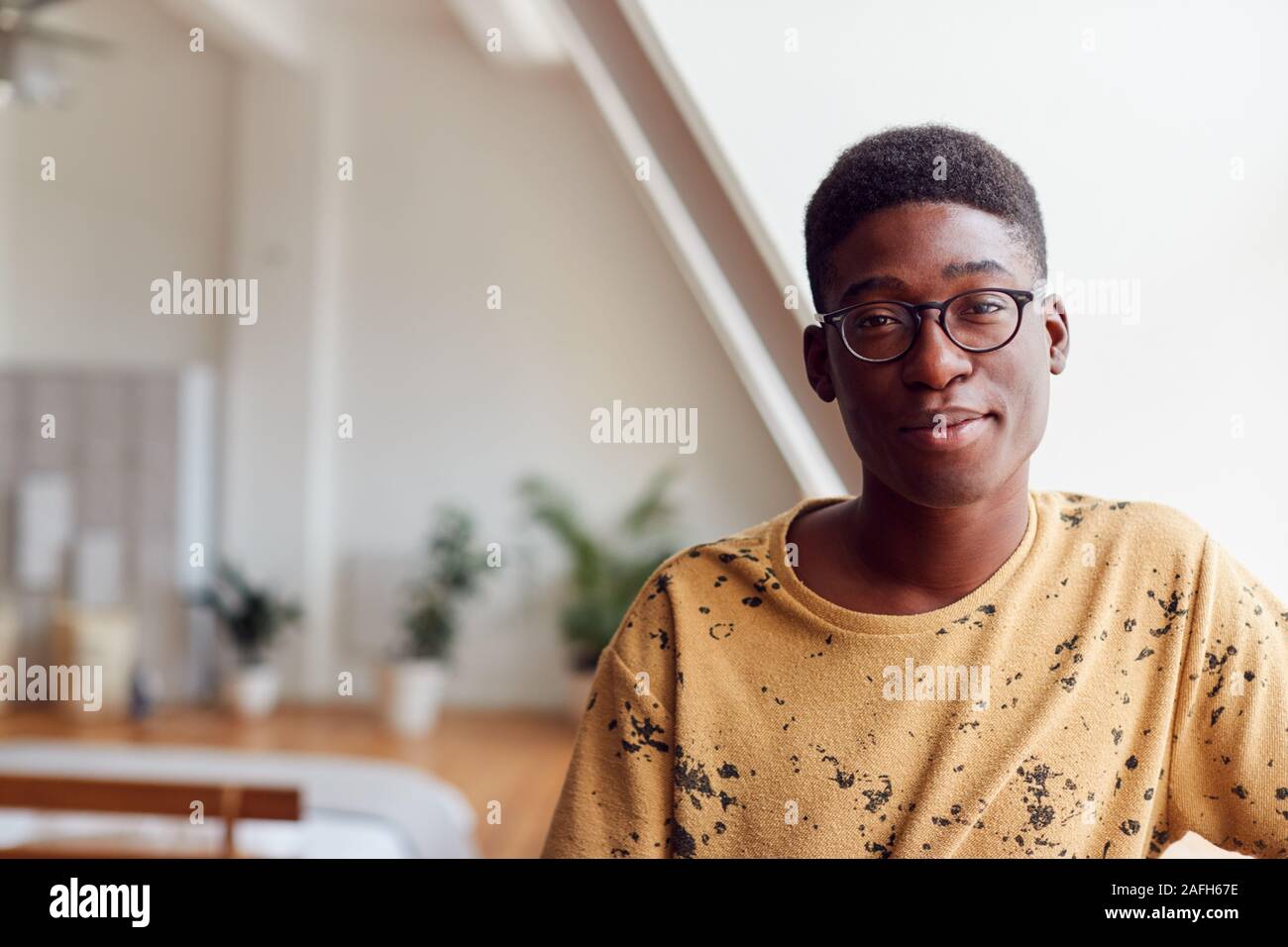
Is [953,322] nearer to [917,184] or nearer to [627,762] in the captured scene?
[917,184]

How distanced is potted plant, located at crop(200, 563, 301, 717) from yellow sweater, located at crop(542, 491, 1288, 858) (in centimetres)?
434

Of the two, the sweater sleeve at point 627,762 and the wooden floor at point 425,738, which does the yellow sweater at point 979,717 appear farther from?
the wooden floor at point 425,738

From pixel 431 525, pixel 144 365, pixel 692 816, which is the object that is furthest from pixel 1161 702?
pixel 144 365

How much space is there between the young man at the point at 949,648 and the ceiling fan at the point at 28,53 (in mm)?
2969

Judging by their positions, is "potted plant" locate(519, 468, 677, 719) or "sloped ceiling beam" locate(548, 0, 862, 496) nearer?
"sloped ceiling beam" locate(548, 0, 862, 496)

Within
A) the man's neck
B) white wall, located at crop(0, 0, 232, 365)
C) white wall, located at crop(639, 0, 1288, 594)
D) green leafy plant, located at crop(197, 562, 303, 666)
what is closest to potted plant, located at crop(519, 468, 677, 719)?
green leafy plant, located at crop(197, 562, 303, 666)

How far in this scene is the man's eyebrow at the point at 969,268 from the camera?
2.39 feet

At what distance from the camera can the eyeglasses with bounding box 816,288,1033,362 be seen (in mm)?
732

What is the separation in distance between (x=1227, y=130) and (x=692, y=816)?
0.70m

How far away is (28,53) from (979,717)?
3220 mm

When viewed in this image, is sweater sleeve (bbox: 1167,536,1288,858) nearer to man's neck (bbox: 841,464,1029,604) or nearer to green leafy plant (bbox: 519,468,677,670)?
man's neck (bbox: 841,464,1029,604)

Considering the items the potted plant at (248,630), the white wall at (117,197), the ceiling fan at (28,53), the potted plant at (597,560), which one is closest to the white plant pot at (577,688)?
the potted plant at (597,560)

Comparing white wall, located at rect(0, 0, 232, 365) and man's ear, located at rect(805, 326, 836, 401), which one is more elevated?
white wall, located at rect(0, 0, 232, 365)

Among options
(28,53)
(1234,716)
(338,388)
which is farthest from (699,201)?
(338,388)
